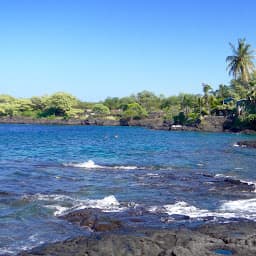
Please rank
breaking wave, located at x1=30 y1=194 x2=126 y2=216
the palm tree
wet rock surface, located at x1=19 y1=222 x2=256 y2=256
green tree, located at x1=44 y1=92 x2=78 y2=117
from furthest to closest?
green tree, located at x1=44 y1=92 x2=78 y2=117 < the palm tree < breaking wave, located at x1=30 y1=194 x2=126 y2=216 < wet rock surface, located at x1=19 y1=222 x2=256 y2=256

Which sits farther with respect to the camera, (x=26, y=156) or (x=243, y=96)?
(x=243, y=96)

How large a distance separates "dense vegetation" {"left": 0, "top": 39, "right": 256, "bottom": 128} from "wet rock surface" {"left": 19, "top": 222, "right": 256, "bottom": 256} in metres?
80.2

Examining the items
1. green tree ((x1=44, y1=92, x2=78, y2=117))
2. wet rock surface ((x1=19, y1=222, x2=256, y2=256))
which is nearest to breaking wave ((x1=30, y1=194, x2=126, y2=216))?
wet rock surface ((x1=19, y1=222, x2=256, y2=256))

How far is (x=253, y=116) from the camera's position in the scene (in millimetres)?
90375

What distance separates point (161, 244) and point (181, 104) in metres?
122

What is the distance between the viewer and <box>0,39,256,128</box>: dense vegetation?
9756 cm

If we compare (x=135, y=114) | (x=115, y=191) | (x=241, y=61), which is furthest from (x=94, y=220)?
(x=135, y=114)

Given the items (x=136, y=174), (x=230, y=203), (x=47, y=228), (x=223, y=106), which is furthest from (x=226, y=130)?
(x=47, y=228)

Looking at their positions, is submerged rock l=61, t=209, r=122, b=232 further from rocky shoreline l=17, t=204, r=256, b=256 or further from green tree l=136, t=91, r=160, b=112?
green tree l=136, t=91, r=160, b=112

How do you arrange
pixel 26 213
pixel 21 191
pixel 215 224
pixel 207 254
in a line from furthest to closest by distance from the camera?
pixel 21 191 < pixel 26 213 < pixel 215 224 < pixel 207 254

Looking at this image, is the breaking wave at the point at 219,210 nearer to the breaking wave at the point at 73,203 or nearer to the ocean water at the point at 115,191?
the ocean water at the point at 115,191

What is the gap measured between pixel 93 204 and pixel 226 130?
82372 millimetres

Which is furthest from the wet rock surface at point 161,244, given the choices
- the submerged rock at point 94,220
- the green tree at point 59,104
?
the green tree at point 59,104

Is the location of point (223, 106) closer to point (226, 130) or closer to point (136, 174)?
point (226, 130)
